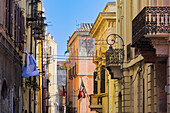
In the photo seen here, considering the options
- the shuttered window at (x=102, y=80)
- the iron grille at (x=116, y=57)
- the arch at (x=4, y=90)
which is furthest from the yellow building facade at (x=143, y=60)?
the shuttered window at (x=102, y=80)

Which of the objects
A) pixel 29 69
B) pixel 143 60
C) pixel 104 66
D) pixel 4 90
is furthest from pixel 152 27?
pixel 104 66

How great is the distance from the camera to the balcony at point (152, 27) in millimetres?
19547

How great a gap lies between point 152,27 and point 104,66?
22.7 metres

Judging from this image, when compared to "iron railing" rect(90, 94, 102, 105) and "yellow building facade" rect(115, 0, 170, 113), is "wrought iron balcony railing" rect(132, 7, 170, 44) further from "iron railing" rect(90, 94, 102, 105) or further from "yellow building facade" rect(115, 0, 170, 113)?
"iron railing" rect(90, 94, 102, 105)

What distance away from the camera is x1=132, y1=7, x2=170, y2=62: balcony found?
64.1ft

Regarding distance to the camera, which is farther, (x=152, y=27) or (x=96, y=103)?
(x=96, y=103)

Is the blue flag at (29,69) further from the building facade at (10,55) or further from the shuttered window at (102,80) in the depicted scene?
the shuttered window at (102,80)

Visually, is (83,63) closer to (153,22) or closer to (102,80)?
(102,80)

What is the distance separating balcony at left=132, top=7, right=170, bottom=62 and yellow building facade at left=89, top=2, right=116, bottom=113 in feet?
57.1

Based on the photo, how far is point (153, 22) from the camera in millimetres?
19734

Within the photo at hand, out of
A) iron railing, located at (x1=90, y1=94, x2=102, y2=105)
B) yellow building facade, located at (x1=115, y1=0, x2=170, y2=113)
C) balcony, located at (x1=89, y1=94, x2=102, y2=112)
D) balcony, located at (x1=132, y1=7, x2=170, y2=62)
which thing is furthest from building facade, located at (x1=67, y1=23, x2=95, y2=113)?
balcony, located at (x1=132, y1=7, x2=170, y2=62)

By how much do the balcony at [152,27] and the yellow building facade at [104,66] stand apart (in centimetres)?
1740

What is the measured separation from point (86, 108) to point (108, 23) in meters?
29.8

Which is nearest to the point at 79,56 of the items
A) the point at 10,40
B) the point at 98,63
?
the point at 98,63
